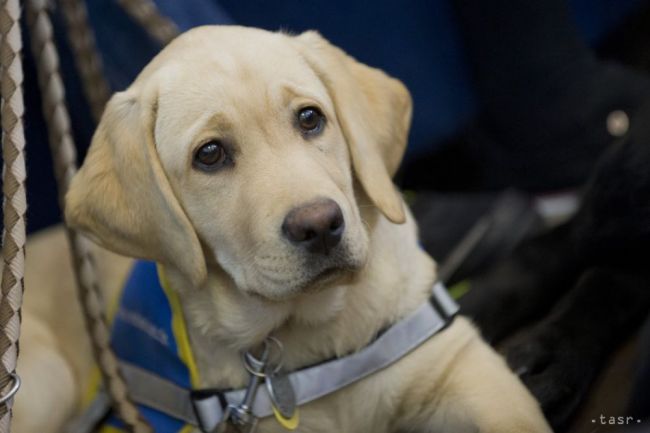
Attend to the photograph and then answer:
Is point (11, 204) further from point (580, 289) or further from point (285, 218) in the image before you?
point (580, 289)

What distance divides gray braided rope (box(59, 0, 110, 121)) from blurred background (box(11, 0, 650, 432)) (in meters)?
0.11

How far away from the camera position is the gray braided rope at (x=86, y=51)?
89.9 inches

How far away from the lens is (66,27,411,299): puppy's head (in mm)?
1618

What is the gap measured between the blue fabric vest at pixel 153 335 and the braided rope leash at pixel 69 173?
3.0 inches

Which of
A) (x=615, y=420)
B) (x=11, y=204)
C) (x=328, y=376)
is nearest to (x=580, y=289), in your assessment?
(x=615, y=420)

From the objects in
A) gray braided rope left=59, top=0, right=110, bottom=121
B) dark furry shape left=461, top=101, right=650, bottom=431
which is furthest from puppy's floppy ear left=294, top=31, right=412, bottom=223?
gray braided rope left=59, top=0, right=110, bottom=121

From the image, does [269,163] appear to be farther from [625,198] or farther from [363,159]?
[625,198]

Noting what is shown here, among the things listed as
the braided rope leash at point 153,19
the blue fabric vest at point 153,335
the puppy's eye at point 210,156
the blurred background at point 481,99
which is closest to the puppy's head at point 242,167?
the puppy's eye at point 210,156

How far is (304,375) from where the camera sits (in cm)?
186

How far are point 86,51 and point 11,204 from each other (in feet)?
2.68

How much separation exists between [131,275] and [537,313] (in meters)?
1.02

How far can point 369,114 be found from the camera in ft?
6.17

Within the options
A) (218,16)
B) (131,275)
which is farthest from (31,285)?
(218,16)

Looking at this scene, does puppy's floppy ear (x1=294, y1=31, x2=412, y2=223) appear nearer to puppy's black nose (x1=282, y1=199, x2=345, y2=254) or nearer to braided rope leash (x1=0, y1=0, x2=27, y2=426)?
puppy's black nose (x1=282, y1=199, x2=345, y2=254)
